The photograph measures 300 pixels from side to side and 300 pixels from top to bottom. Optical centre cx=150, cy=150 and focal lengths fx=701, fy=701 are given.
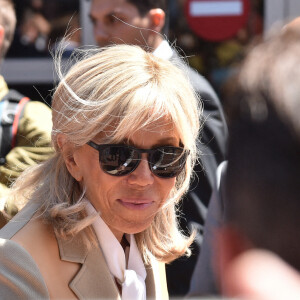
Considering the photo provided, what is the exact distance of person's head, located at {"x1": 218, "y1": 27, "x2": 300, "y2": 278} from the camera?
77cm

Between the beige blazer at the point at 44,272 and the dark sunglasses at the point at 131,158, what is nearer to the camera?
the beige blazer at the point at 44,272

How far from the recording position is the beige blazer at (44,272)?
5.82ft

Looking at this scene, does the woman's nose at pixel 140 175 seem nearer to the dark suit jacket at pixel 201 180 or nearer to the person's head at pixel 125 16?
the dark suit jacket at pixel 201 180

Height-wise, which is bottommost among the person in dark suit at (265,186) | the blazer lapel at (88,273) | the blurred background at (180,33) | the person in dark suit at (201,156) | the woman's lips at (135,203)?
the blurred background at (180,33)

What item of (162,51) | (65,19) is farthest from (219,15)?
(162,51)

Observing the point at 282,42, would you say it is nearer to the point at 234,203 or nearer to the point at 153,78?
the point at 234,203

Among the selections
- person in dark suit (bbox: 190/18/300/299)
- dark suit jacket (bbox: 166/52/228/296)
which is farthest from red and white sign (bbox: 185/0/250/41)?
person in dark suit (bbox: 190/18/300/299)

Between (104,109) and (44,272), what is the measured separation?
462mm

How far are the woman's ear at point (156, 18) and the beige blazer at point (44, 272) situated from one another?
5.68ft

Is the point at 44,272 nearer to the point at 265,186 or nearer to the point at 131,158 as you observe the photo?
the point at 131,158

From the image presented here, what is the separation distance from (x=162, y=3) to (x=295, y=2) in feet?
5.68

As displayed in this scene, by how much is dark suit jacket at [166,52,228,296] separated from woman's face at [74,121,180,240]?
94cm

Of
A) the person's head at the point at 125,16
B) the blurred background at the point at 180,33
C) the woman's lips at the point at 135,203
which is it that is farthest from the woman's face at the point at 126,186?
the blurred background at the point at 180,33

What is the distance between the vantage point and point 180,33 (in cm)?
539
